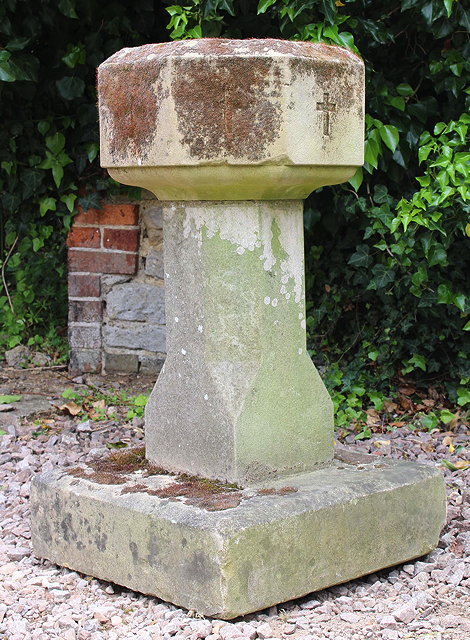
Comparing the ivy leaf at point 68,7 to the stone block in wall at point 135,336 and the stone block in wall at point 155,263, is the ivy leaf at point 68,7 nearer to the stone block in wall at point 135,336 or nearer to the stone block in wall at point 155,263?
the stone block in wall at point 155,263

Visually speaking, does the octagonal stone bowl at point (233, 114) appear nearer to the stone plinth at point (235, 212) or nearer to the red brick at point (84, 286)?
the stone plinth at point (235, 212)

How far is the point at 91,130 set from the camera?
16.5 ft

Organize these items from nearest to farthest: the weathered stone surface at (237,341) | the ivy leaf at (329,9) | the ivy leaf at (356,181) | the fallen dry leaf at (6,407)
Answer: the weathered stone surface at (237,341) < the ivy leaf at (329,9) < the ivy leaf at (356,181) < the fallen dry leaf at (6,407)

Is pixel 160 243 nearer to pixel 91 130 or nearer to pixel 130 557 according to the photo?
pixel 91 130

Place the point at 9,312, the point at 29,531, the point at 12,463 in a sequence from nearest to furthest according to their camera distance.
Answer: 1. the point at 29,531
2. the point at 12,463
3. the point at 9,312

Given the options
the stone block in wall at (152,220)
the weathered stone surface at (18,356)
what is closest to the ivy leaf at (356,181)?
the stone block in wall at (152,220)

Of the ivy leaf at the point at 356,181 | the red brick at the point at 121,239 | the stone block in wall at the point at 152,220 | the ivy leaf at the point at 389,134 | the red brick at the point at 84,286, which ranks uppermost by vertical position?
the ivy leaf at the point at 389,134

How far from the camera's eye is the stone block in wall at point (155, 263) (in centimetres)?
502

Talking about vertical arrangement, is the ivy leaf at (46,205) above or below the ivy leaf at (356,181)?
below

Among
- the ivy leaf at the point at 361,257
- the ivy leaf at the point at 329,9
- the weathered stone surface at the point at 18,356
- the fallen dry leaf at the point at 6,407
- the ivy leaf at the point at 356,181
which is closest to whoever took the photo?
the ivy leaf at the point at 329,9

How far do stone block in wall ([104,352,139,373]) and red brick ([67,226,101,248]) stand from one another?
58 cm

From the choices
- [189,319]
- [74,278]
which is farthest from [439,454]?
[74,278]

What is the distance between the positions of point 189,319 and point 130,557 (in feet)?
2.32

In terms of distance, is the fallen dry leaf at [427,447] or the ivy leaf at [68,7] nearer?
the fallen dry leaf at [427,447]
